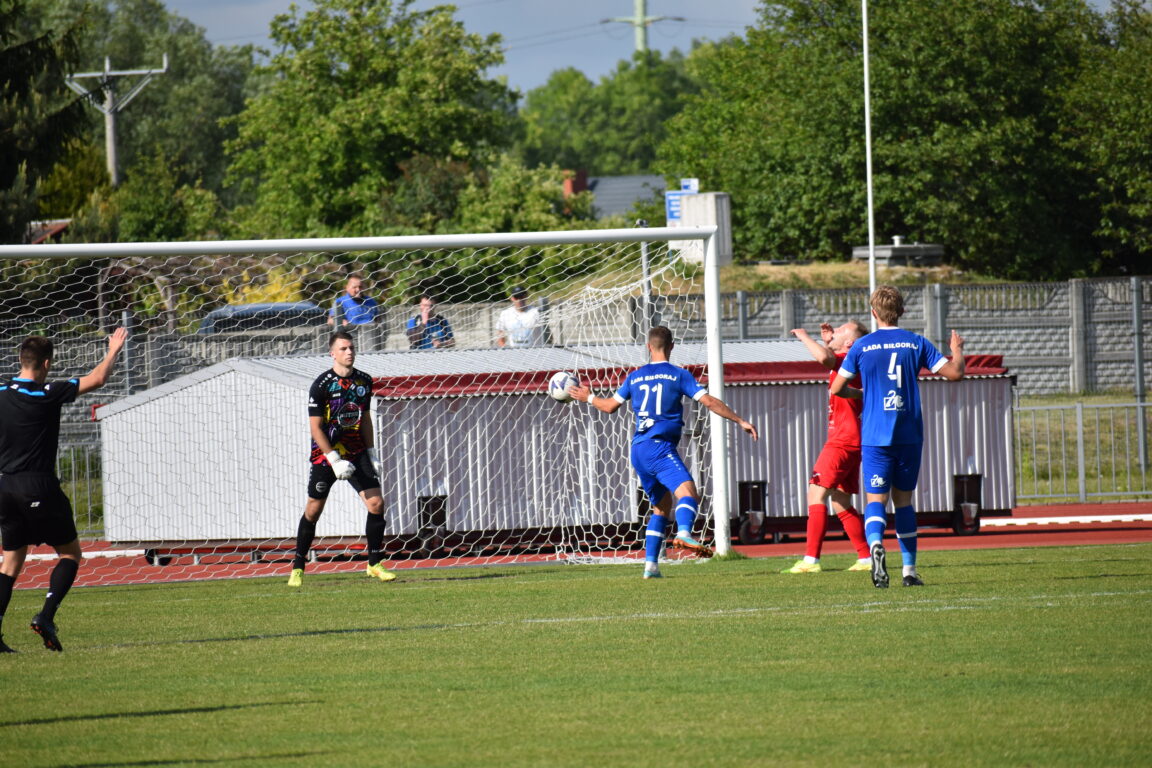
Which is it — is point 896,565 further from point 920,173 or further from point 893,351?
point 920,173

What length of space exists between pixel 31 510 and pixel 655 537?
503 cm

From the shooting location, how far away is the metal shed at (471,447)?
51.6 ft

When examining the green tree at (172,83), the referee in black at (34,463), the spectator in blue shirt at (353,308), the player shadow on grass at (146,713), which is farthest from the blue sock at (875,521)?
the green tree at (172,83)

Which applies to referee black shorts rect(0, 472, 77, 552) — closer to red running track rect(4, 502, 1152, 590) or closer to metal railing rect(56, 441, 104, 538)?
red running track rect(4, 502, 1152, 590)

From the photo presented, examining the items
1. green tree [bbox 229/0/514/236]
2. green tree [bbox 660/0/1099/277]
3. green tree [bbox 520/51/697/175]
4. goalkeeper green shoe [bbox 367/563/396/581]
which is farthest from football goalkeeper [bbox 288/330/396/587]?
green tree [bbox 520/51/697/175]

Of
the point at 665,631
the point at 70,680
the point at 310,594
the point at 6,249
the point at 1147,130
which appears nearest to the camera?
the point at 70,680

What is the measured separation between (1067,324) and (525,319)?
16.6 m

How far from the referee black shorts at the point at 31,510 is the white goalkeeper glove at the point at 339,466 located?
3285 mm

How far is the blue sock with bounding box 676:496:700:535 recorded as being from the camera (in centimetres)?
1155

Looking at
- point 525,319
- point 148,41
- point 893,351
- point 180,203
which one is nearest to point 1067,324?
point 525,319

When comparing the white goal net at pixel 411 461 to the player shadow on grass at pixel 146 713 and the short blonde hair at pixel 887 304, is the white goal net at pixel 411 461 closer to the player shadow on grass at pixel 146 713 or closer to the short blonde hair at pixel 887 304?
the short blonde hair at pixel 887 304

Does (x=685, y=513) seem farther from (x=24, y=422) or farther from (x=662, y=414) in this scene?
(x=24, y=422)

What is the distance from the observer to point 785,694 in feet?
Result: 21.7

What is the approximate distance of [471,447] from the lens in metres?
15.8
